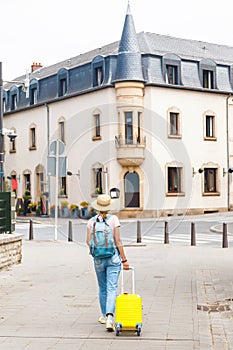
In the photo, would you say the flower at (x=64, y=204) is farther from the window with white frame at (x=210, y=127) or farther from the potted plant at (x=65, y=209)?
the window with white frame at (x=210, y=127)

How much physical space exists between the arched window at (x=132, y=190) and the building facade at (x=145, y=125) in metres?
0.06

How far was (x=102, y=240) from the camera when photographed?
736 cm

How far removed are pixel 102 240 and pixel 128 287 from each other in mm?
3795

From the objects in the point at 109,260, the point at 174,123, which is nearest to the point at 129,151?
the point at 174,123

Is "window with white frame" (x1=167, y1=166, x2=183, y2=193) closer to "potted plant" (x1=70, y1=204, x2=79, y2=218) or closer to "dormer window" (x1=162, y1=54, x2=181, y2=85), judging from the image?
"dormer window" (x1=162, y1=54, x2=181, y2=85)

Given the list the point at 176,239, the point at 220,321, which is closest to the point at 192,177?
the point at 176,239

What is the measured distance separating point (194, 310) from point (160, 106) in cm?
3082

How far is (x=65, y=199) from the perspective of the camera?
135ft

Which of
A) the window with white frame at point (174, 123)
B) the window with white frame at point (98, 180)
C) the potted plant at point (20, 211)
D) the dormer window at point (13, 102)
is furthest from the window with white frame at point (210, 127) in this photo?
the dormer window at point (13, 102)

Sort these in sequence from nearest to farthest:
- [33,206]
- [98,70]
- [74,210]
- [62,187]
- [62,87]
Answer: [74,210] → [98,70] → [62,187] → [62,87] → [33,206]

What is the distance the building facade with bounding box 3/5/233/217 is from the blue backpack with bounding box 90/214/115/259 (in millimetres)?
27952

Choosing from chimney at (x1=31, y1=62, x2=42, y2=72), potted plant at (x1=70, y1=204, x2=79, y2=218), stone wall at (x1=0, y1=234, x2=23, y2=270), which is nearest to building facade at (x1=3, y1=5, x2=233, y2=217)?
potted plant at (x1=70, y1=204, x2=79, y2=218)

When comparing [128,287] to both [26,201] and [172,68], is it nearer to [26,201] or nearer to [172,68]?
[172,68]

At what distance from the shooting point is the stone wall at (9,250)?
13.3 m
